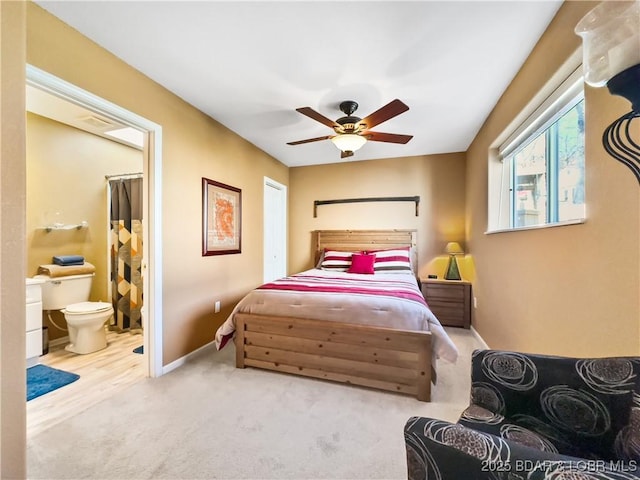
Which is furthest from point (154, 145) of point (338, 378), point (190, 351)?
point (338, 378)

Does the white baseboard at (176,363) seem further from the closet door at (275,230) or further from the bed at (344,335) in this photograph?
the closet door at (275,230)

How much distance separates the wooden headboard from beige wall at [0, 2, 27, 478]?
388 cm

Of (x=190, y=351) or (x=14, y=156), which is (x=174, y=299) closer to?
(x=190, y=351)

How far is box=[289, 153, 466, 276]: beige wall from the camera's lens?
410 centimetres

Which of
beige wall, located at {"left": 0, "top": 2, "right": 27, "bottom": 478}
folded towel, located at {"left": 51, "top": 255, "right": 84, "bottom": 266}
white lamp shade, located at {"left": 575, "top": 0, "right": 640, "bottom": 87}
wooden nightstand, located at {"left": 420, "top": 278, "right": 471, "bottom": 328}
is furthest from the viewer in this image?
wooden nightstand, located at {"left": 420, "top": 278, "right": 471, "bottom": 328}

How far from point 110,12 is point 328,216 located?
11.6ft

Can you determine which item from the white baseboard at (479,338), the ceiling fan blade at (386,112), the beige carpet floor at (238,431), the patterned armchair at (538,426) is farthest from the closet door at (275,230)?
the patterned armchair at (538,426)

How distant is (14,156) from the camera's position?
2.72 ft

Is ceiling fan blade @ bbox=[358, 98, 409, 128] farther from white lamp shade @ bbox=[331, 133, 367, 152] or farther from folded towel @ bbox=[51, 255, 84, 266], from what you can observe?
folded towel @ bbox=[51, 255, 84, 266]

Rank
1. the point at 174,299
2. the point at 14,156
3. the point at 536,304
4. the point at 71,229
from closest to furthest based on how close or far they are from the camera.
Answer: the point at 14,156, the point at 536,304, the point at 174,299, the point at 71,229

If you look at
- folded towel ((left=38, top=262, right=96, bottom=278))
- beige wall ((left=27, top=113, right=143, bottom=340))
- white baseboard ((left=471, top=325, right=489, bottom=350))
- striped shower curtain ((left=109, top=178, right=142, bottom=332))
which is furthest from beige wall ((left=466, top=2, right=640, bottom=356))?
beige wall ((left=27, top=113, right=143, bottom=340))

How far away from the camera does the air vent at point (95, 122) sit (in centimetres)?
294

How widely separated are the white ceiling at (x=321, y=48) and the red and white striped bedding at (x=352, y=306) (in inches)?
70.1

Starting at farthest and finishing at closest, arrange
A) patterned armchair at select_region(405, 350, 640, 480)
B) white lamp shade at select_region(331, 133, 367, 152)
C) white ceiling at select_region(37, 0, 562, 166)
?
white lamp shade at select_region(331, 133, 367, 152) < white ceiling at select_region(37, 0, 562, 166) < patterned armchair at select_region(405, 350, 640, 480)
